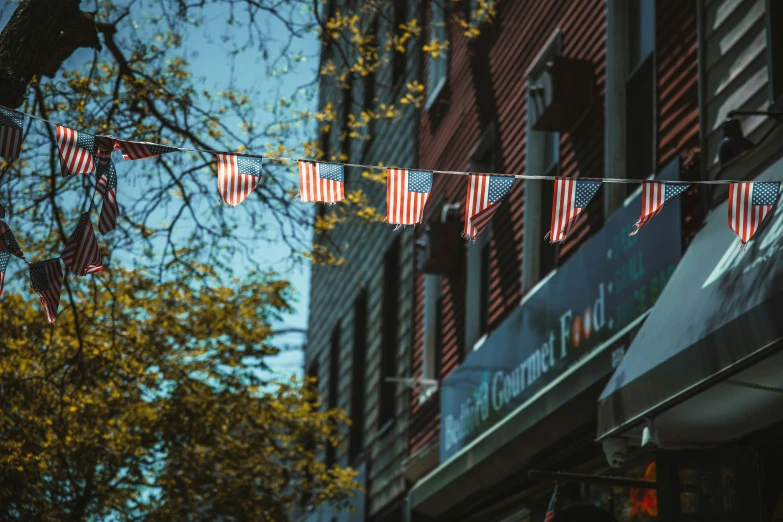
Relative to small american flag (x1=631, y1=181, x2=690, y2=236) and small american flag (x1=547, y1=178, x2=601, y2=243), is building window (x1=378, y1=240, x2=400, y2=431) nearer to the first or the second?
small american flag (x1=547, y1=178, x2=601, y2=243)

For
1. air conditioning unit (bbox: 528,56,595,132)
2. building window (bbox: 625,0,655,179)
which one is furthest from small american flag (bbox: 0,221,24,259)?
air conditioning unit (bbox: 528,56,595,132)

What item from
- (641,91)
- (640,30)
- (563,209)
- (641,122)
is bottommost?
(563,209)

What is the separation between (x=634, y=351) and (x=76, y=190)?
556 centimetres

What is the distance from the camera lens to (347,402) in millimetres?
18734

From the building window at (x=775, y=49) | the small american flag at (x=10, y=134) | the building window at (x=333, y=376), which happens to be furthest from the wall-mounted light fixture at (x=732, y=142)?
the building window at (x=333, y=376)

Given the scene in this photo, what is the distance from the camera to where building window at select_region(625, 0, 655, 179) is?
8648 millimetres

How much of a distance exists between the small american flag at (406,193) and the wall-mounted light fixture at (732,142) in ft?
6.55

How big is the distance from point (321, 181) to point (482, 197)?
880 mm

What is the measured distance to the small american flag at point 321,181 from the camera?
5.75m

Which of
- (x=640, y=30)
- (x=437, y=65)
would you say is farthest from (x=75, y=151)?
(x=437, y=65)

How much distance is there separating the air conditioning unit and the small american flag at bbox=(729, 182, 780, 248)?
3997 mm

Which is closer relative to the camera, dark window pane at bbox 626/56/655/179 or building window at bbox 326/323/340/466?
dark window pane at bbox 626/56/655/179

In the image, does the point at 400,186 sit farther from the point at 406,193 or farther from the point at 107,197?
the point at 107,197

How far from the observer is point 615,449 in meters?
6.80
